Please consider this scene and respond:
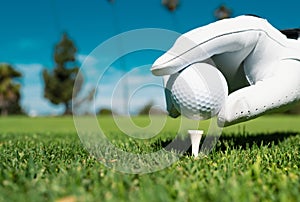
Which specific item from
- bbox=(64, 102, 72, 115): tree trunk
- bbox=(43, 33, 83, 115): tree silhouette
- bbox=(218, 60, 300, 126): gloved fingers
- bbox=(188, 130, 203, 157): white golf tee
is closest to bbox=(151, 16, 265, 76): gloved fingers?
bbox=(218, 60, 300, 126): gloved fingers

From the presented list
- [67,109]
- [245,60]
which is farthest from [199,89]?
[67,109]

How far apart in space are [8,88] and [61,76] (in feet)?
25.0

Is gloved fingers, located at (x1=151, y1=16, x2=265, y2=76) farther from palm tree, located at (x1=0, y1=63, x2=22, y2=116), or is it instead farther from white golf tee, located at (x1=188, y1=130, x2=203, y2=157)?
palm tree, located at (x1=0, y1=63, x2=22, y2=116)

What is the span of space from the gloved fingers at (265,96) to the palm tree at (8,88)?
4559cm

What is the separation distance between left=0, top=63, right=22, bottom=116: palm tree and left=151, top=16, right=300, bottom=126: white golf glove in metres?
45.4

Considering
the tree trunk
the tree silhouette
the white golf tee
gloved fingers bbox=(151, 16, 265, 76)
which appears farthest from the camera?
the tree silhouette

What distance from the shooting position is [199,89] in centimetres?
232

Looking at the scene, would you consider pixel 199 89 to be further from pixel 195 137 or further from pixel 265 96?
pixel 265 96

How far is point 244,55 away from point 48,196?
1805 mm

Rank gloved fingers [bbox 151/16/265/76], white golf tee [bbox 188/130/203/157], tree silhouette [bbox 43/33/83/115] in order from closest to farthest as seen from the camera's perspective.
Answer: gloved fingers [bbox 151/16/265/76], white golf tee [bbox 188/130/203/157], tree silhouette [bbox 43/33/83/115]

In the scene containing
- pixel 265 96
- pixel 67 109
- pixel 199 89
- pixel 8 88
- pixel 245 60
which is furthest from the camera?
pixel 8 88

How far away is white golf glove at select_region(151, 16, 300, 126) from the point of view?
7.69ft

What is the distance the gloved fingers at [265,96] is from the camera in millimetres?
2357

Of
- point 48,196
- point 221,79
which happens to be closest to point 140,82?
point 221,79
